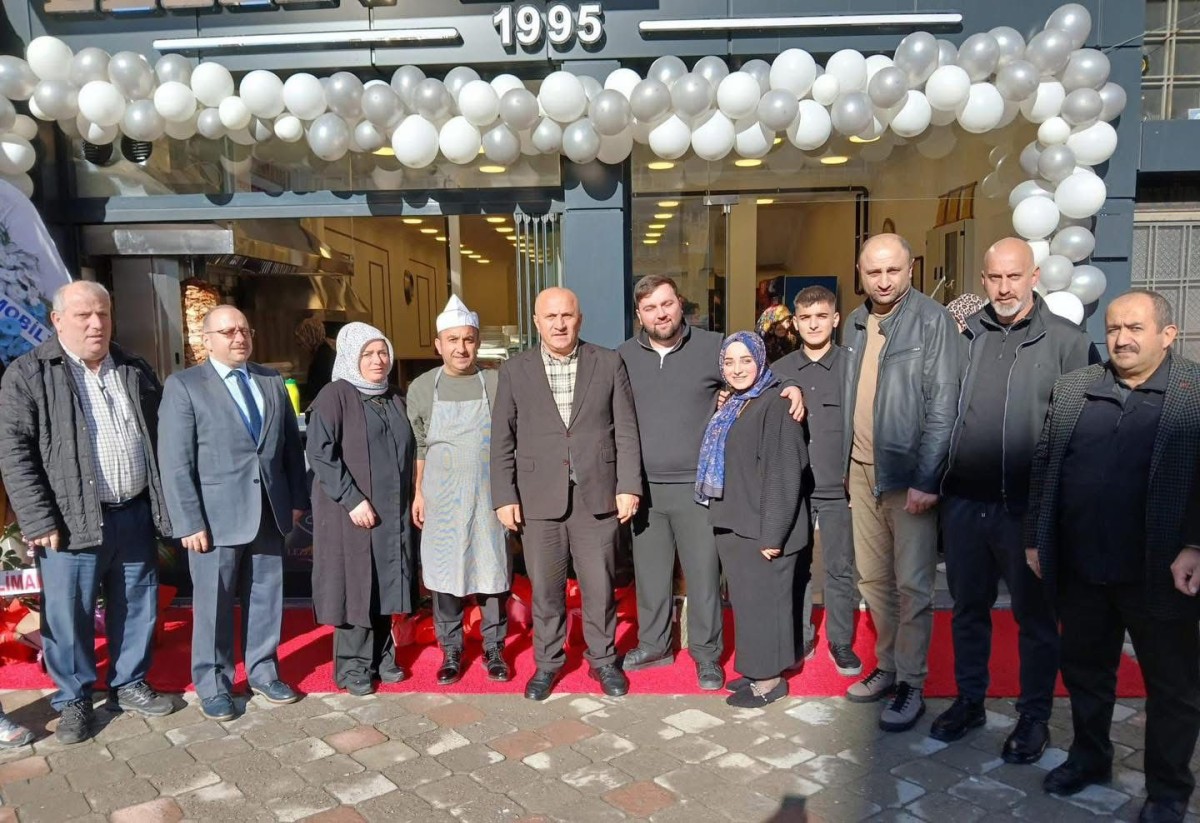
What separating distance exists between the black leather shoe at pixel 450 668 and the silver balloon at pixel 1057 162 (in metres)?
4.44

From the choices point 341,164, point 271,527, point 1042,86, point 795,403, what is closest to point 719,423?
point 795,403

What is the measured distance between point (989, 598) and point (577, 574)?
1.82 m

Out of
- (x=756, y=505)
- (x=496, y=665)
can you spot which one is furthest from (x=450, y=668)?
(x=756, y=505)

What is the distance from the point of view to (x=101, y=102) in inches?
191

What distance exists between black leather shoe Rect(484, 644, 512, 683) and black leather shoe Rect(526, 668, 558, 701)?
18cm

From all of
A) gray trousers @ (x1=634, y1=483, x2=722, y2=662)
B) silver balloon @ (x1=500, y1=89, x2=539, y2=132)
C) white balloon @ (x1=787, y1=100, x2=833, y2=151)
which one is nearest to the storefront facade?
white balloon @ (x1=787, y1=100, x2=833, y2=151)

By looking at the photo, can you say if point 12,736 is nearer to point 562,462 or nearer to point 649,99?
point 562,462

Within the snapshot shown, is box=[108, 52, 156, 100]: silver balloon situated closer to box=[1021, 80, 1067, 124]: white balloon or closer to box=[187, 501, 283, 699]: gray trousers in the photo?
box=[187, 501, 283, 699]: gray trousers

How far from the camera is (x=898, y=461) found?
3.62 metres

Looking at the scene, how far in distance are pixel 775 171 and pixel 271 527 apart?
3.96m

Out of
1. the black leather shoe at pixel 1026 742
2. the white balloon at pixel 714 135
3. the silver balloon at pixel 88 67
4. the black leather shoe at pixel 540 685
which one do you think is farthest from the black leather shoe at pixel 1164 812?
the silver balloon at pixel 88 67

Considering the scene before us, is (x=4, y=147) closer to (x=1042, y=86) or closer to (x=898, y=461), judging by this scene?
(x=898, y=461)

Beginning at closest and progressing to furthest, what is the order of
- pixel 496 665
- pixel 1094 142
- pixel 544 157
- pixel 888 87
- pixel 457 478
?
pixel 457 478 < pixel 496 665 < pixel 888 87 < pixel 1094 142 < pixel 544 157

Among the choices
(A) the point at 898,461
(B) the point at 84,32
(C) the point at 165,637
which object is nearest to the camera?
(A) the point at 898,461
